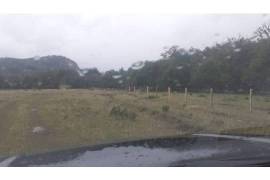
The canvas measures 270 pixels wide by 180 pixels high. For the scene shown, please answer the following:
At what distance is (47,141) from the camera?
2.71 m

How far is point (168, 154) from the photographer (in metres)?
1.87

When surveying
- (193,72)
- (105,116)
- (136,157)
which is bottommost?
(136,157)

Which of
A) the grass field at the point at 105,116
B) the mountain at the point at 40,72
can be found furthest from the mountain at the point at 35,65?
the grass field at the point at 105,116

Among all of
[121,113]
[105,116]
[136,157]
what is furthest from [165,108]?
[136,157]

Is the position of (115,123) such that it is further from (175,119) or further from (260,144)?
(260,144)

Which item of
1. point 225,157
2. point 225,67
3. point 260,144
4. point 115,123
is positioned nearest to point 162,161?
point 225,157

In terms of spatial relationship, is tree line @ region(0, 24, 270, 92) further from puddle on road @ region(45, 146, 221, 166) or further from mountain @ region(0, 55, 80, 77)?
puddle on road @ region(45, 146, 221, 166)

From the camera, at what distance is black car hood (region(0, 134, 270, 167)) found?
1.71 metres

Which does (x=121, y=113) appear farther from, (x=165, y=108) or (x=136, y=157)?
(x=136, y=157)

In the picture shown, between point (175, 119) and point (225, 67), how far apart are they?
62 centimetres

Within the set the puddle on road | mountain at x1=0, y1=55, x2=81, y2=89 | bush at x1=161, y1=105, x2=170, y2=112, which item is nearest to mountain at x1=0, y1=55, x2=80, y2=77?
mountain at x1=0, y1=55, x2=81, y2=89

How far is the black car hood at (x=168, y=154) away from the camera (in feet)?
5.60

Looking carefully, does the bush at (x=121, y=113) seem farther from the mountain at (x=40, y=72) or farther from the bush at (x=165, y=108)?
the mountain at (x=40, y=72)

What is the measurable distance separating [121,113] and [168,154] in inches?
39.1
